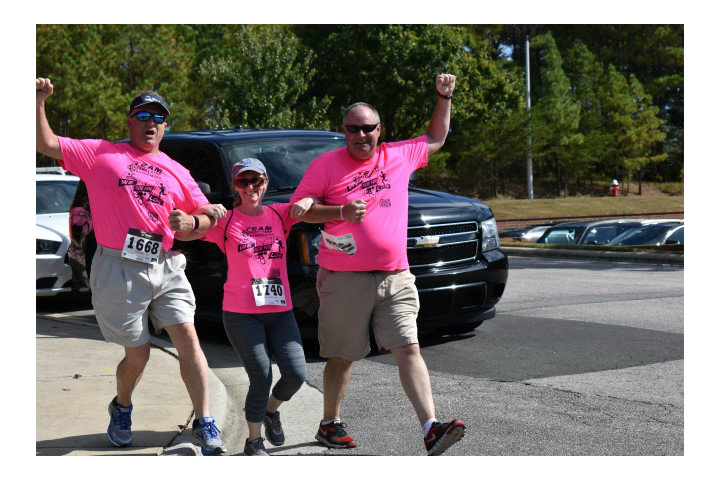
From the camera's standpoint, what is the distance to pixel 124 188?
4984 mm

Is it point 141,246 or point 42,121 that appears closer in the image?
point 42,121

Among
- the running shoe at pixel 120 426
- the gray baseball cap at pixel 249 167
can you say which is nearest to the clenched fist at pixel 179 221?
the gray baseball cap at pixel 249 167

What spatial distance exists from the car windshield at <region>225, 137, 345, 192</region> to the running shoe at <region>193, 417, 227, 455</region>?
356cm

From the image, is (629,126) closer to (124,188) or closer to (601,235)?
(601,235)

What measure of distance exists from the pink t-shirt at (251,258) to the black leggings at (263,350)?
0.07m

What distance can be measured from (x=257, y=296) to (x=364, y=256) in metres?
0.61

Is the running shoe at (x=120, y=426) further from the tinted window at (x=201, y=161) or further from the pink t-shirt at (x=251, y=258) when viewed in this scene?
the tinted window at (x=201, y=161)

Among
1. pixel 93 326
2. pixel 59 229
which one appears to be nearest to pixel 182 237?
pixel 93 326

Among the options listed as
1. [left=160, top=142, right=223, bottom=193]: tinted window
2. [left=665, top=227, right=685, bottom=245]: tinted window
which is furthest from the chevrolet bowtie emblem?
[left=665, top=227, right=685, bottom=245]: tinted window

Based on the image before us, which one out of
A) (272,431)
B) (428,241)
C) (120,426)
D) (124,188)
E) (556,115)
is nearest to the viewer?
(124,188)

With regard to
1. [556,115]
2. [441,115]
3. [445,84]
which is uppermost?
[556,115]

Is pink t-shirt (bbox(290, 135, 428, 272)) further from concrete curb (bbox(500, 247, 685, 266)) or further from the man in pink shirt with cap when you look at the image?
concrete curb (bbox(500, 247, 685, 266))

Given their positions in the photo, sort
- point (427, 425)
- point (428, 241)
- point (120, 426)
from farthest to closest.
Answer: point (428, 241) < point (120, 426) < point (427, 425)

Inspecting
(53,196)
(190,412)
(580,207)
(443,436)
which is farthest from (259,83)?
(443,436)
